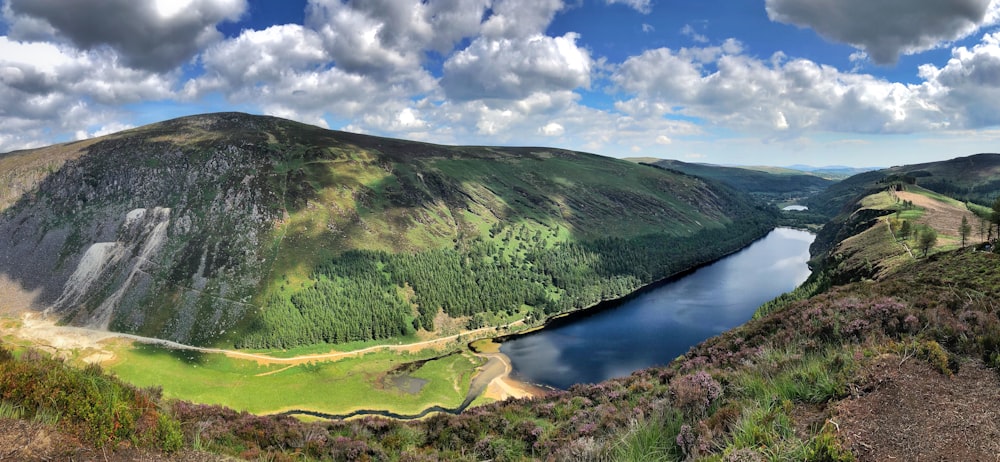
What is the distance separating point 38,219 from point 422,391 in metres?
134

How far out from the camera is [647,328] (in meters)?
108

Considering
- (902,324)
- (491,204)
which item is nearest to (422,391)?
(902,324)

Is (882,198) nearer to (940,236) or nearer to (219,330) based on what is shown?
(940,236)

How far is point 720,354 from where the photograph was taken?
3002 centimetres

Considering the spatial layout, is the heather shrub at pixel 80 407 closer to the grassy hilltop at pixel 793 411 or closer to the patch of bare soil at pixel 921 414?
the grassy hilltop at pixel 793 411

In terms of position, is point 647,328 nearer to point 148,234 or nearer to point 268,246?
point 268,246

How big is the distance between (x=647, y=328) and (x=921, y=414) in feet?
343

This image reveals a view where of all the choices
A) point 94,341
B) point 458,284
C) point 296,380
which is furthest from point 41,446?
point 458,284

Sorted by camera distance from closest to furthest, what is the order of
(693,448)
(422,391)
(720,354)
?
(693,448) → (720,354) → (422,391)

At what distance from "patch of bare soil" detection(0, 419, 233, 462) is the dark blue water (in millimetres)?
77068

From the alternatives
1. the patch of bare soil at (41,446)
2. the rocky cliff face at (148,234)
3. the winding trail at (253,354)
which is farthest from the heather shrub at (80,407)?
the rocky cliff face at (148,234)

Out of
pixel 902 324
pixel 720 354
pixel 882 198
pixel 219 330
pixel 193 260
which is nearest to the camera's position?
pixel 902 324

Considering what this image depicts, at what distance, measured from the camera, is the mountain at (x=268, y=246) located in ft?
347

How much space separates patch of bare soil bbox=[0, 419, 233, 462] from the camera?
852 cm
